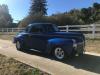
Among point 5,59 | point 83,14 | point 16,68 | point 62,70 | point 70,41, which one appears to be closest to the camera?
point 62,70

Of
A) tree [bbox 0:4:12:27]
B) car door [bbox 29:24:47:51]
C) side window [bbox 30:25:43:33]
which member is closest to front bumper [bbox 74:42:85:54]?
car door [bbox 29:24:47:51]

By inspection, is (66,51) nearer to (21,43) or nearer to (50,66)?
(50,66)

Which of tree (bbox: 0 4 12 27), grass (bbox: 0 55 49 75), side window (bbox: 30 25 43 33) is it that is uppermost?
tree (bbox: 0 4 12 27)

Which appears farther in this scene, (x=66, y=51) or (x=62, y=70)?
(x=66, y=51)

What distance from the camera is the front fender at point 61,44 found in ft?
31.6

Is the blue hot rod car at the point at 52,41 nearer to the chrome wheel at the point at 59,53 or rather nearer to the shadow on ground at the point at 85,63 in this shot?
the chrome wheel at the point at 59,53

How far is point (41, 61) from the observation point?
1015cm

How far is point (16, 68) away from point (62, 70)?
1958mm

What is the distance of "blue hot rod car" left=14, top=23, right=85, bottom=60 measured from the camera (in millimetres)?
9750

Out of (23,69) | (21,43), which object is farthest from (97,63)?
(21,43)

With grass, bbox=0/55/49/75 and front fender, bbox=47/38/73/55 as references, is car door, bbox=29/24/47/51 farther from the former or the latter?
grass, bbox=0/55/49/75

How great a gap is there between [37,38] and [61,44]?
1.99 metres

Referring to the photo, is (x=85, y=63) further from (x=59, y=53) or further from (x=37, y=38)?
(x=37, y=38)

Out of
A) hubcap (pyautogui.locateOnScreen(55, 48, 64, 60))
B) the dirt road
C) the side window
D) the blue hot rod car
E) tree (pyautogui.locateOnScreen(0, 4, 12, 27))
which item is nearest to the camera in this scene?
the dirt road
